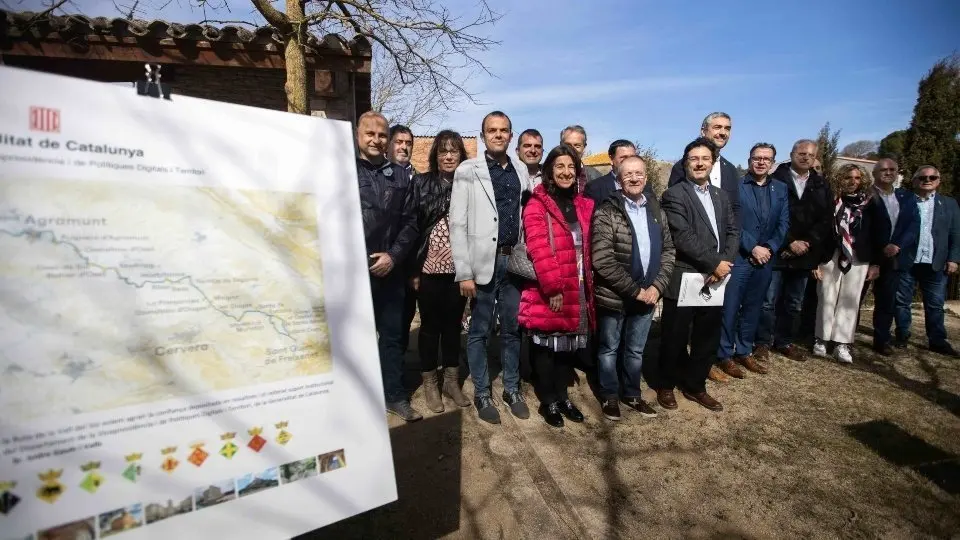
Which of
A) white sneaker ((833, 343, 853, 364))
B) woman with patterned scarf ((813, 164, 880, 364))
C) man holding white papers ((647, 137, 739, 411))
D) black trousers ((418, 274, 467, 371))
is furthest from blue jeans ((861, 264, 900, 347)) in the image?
black trousers ((418, 274, 467, 371))

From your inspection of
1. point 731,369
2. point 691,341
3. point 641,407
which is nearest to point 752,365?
point 731,369

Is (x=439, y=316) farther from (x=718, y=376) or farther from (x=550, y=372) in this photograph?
(x=718, y=376)

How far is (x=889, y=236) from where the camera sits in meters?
4.96

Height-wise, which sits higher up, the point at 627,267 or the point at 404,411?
the point at 627,267

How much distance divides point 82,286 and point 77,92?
0.51 metres

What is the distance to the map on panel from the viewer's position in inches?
→ 45.9

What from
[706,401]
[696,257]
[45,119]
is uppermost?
[45,119]

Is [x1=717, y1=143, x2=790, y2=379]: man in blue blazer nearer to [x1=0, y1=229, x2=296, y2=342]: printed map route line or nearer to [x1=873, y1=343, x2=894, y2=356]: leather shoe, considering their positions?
[x1=873, y1=343, x2=894, y2=356]: leather shoe

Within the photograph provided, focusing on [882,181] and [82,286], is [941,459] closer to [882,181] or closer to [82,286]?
[882,181]

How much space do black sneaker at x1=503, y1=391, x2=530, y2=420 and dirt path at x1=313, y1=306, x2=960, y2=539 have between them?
0.08 meters

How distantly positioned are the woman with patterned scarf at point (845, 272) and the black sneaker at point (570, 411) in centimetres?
329

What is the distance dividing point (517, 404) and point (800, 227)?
335 centimetres

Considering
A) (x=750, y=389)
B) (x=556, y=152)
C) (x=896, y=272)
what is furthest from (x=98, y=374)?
(x=896, y=272)

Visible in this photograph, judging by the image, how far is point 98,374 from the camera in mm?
1238
